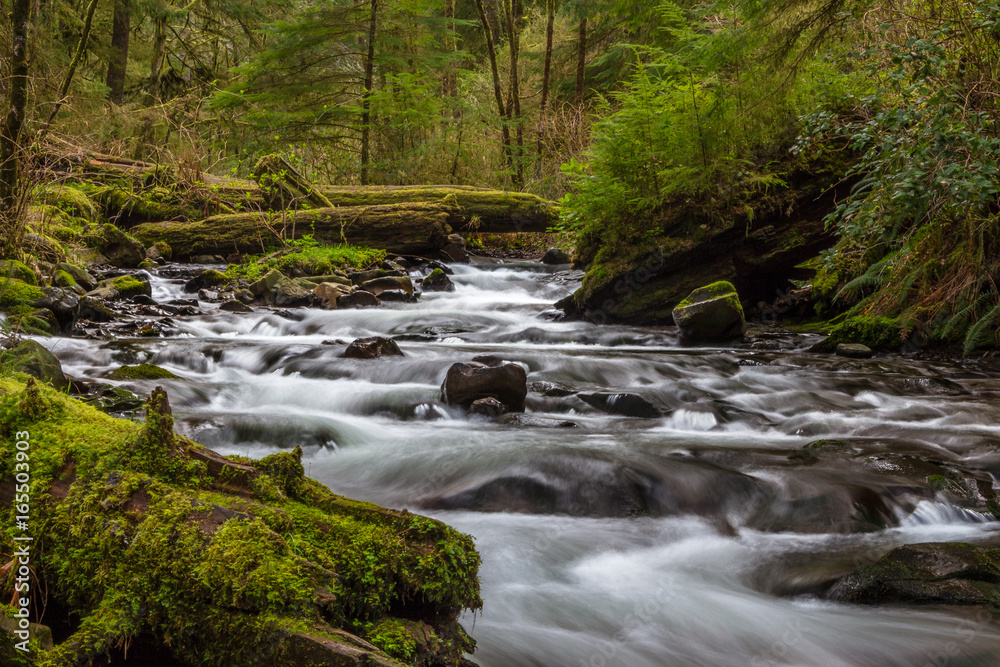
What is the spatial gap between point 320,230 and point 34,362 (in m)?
10.1

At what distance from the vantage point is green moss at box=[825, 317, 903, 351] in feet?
27.5

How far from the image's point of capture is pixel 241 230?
14.6 meters

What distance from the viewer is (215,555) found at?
1.67 meters

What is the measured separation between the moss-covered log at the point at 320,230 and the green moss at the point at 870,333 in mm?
8607

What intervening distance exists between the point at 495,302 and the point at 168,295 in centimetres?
549

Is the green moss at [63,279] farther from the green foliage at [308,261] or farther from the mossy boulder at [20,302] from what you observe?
the green foliage at [308,261]

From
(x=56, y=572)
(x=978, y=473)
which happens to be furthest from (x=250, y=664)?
(x=978, y=473)

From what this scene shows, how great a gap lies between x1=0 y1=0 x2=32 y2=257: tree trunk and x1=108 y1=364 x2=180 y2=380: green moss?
160 cm

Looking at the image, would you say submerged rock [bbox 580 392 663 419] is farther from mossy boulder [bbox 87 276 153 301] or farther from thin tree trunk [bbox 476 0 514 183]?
thin tree trunk [bbox 476 0 514 183]

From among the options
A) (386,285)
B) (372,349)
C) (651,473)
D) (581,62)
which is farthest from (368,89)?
(651,473)

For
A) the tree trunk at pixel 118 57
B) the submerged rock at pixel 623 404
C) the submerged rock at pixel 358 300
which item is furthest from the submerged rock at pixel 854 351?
the tree trunk at pixel 118 57

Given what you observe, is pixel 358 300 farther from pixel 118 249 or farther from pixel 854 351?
pixel 854 351

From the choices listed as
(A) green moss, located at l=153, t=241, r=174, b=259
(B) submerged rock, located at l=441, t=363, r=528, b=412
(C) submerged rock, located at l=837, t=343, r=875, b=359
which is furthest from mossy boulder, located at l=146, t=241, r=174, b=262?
(C) submerged rock, located at l=837, t=343, r=875, b=359
